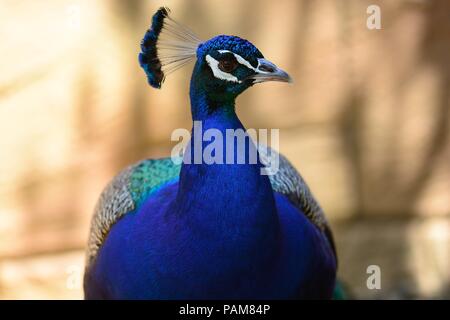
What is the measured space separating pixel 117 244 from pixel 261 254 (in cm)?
42

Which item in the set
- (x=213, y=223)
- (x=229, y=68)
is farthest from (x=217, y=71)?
(x=213, y=223)

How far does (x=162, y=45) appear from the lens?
172 cm

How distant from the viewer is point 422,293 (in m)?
2.84

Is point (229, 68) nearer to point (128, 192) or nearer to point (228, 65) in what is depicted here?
point (228, 65)

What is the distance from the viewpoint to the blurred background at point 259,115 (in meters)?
2.62

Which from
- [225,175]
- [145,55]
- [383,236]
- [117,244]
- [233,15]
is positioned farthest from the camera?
[383,236]

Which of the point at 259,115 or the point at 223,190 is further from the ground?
the point at 259,115

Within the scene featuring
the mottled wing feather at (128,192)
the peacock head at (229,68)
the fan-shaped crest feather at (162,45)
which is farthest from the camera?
the mottled wing feather at (128,192)

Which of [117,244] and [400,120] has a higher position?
[400,120]

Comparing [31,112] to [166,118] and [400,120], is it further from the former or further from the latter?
[400,120]

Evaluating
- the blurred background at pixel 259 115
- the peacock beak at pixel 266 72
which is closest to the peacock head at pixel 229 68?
the peacock beak at pixel 266 72

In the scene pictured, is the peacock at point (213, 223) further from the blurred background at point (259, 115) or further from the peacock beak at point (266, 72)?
the blurred background at point (259, 115)

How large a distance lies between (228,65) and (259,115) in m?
1.13
